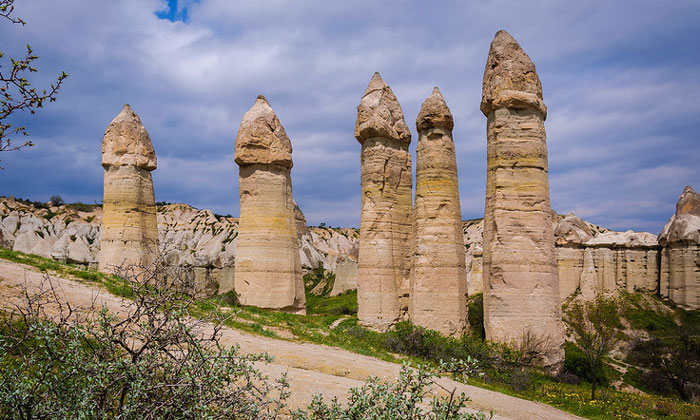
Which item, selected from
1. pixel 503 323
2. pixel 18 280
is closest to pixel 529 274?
pixel 503 323

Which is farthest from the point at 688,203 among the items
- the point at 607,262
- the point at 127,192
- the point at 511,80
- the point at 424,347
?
the point at 127,192

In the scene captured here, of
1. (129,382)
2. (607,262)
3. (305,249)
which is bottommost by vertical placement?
(129,382)

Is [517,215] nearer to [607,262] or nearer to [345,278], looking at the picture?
[607,262]

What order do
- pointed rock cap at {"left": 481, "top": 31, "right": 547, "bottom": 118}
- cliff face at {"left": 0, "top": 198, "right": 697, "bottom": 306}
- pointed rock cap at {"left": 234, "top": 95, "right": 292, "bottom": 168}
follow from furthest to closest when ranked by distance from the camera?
cliff face at {"left": 0, "top": 198, "right": 697, "bottom": 306}, pointed rock cap at {"left": 234, "top": 95, "right": 292, "bottom": 168}, pointed rock cap at {"left": 481, "top": 31, "right": 547, "bottom": 118}

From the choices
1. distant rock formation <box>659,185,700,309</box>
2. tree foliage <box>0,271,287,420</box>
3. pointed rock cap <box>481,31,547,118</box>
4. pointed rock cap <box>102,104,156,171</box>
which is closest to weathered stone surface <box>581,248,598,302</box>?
distant rock formation <box>659,185,700,309</box>

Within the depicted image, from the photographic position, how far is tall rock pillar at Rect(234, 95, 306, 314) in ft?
63.1

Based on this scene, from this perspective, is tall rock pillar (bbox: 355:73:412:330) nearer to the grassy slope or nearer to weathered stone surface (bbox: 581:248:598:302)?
the grassy slope

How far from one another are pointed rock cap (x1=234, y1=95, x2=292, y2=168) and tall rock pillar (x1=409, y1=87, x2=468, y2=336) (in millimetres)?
5012

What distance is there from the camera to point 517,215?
16.8 m

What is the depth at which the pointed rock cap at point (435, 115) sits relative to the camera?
63.1 feet

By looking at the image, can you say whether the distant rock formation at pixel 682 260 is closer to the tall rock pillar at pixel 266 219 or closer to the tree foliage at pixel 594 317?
the tree foliage at pixel 594 317

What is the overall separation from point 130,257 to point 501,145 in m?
14.2

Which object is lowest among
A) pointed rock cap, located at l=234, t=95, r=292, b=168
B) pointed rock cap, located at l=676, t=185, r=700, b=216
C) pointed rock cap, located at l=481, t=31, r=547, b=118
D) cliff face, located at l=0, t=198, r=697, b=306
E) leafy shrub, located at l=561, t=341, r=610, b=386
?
leafy shrub, located at l=561, t=341, r=610, b=386

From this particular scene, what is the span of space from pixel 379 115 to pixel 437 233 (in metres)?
4.96
